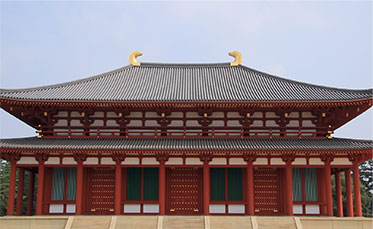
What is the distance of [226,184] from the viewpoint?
946 inches

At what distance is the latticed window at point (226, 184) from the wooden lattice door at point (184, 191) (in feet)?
2.77

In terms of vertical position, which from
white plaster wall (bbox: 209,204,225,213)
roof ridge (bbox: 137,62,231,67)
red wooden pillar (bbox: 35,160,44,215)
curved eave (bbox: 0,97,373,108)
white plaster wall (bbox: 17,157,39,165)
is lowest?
white plaster wall (bbox: 209,204,225,213)

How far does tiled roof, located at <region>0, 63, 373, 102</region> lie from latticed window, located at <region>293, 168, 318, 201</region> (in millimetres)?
4444

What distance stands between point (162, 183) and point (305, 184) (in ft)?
28.3

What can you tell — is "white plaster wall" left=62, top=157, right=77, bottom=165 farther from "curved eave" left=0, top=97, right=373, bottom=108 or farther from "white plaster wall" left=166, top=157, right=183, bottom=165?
"white plaster wall" left=166, top=157, right=183, bottom=165

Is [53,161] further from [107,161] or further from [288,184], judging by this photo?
[288,184]

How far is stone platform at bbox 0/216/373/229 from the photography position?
2047cm

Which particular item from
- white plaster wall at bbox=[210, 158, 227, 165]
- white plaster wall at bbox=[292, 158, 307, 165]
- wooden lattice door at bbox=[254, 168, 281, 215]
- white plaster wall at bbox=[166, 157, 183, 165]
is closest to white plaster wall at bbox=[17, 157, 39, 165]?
white plaster wall at bbox=[166, 157, 183, 165]

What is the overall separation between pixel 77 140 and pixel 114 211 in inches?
187

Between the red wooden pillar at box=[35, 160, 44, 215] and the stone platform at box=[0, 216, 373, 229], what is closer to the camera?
the stone platform at box=[0, 216, 373, 229]

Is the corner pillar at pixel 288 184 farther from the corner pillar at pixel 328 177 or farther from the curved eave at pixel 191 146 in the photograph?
the corner pillar at pixel 328 177

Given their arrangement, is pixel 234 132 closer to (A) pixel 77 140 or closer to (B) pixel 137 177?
(B) pixel 137 177

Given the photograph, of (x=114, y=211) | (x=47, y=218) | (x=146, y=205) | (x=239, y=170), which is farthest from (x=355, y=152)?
(x=47, y=218)

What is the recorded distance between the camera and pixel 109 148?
22.0m
